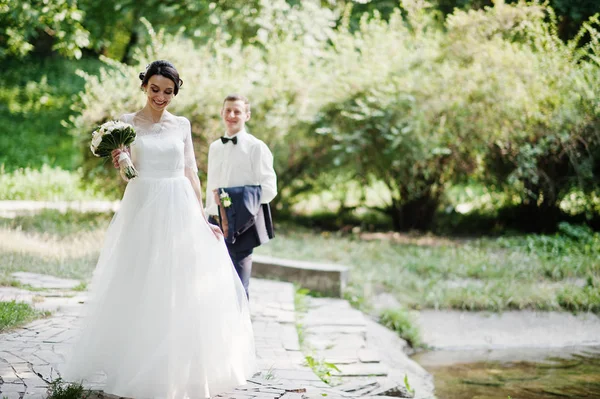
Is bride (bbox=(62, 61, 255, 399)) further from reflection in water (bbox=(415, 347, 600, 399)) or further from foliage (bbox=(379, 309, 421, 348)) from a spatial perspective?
foliage (bbox=(379, 309, 421, 348))

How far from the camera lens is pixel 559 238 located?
11.5 metres

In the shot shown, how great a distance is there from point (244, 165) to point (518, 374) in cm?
349

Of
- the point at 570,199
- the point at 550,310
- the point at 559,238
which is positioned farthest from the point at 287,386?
the point at 570,199

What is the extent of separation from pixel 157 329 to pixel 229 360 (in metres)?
0.51

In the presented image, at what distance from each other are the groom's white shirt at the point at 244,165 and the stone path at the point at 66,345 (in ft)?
4.34

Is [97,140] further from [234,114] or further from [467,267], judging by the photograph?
[467,267]

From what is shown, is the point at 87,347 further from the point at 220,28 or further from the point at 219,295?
the point at 220,28

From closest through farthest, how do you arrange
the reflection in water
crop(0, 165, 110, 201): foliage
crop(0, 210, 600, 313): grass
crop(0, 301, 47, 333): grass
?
crop(0, 301, 47, 333): grass
the reflection in water
crop(0, 210, 600, 313): grass
crop(0, 165, 110, 201): foliage

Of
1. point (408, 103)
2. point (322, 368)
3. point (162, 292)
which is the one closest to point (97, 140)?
point (162, 292)

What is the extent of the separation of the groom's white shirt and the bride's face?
51.9 inches

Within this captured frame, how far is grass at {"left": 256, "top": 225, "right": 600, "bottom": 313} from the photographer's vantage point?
8742 mm

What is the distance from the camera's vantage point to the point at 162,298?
4102mm

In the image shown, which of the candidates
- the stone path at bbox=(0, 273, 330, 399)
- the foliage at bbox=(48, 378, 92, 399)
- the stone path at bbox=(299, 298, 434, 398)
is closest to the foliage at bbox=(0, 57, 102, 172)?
the stone path at bbox=(0, 273, 330, 399)

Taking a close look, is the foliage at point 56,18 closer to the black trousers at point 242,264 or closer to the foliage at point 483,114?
the foliage at point 483,114
